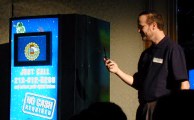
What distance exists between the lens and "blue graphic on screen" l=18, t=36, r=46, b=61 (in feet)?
13.7

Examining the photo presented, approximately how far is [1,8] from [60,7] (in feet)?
2.67

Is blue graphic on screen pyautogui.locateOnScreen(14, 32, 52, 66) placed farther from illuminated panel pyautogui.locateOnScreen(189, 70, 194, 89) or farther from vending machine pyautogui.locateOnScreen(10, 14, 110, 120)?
illuminated panel pyautogui.locateOnScreen(189, 70, 194, 89)

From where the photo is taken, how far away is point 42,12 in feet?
16.7

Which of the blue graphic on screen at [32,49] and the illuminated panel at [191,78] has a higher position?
the blue graphic on screen at [32,49]

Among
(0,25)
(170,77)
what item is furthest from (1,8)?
(170,77)

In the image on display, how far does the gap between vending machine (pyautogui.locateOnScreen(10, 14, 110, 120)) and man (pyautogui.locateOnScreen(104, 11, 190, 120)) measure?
0.86 metres

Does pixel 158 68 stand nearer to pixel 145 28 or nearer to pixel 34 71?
pixel 145 28

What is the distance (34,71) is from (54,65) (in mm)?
235

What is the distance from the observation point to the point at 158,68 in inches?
131

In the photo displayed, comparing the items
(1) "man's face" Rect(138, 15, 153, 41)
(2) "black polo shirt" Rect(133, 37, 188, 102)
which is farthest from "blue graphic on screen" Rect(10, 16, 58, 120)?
(2) "black polo shirt" Rect(133, 37, 188, 102)

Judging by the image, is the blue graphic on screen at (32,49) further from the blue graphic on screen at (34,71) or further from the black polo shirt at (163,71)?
the black polo shirt at (163,71)

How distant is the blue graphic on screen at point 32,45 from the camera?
165 inches

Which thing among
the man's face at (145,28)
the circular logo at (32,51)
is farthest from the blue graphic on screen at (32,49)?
the man's face at (145,28)

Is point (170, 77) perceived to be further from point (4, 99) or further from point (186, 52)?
point (4, 99)
